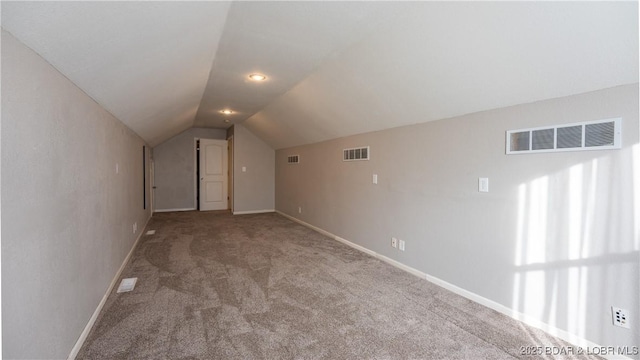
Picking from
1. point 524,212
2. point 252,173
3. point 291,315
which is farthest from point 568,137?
point 252,173

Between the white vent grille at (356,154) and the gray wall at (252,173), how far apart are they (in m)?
3.59

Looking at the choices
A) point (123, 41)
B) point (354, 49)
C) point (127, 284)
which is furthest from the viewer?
point (127, 284)

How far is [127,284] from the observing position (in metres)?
3.09

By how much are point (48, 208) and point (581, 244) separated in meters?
3.34

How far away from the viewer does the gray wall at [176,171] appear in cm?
787

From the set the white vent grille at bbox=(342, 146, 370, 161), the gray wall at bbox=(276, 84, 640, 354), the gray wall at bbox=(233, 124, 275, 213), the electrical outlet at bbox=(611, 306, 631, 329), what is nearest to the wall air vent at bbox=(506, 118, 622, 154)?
the gray wall at bbox=(276, 84, 640, 354)

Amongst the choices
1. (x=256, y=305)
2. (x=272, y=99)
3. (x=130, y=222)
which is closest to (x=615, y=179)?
(x=256, y=305)

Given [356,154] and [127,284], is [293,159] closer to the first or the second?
[356,154]

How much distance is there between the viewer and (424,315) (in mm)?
2510

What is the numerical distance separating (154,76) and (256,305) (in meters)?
2.23

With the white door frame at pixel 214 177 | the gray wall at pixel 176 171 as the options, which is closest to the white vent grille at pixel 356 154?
the white door frame at pixel 214 177

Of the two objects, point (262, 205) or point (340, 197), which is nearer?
point (340, 197)

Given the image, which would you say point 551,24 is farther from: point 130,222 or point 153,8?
point 130,222

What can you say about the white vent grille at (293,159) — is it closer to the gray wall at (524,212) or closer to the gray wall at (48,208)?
the gray wall at (524,212)
